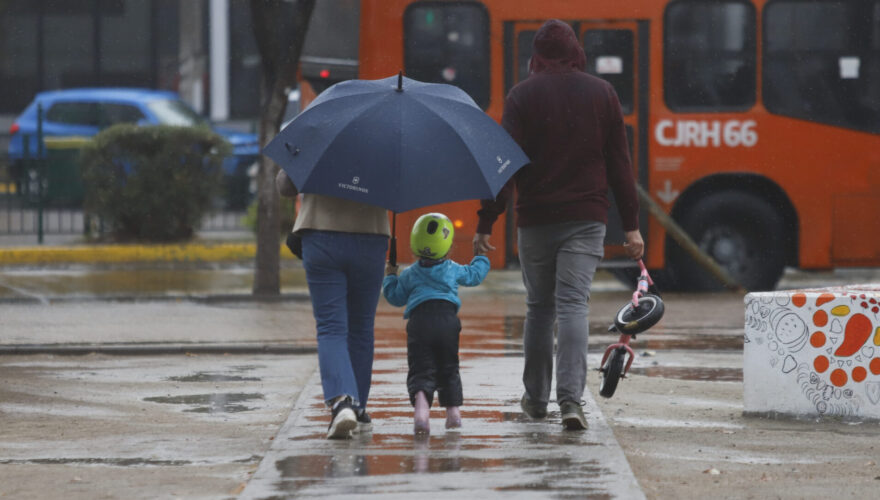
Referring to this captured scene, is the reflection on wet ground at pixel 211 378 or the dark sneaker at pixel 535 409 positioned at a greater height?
the dark sneaker at pixel 535 409

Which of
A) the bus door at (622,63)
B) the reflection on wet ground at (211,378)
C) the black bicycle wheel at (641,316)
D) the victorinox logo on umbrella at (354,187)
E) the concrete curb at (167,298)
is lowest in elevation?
the concrete curb at (167,298)

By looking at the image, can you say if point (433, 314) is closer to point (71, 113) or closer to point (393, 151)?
point (393, 151)

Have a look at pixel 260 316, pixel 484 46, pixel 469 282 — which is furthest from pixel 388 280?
pixel 484 46

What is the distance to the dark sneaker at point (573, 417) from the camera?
673 cm

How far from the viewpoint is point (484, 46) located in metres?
14.2

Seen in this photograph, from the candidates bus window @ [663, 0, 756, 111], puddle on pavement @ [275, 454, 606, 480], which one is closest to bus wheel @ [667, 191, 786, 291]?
bus window @ [663, 0, 756, 111]

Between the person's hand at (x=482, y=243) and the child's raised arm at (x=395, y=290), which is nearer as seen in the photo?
the child's raised arm at (x=395, y=290)

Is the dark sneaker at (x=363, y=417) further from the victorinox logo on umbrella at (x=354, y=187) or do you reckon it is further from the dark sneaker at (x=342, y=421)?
the victorinox logo on umbrella at (x=354, y=187)

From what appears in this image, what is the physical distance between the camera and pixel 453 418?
22.4ft

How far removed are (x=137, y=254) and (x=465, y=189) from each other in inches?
432

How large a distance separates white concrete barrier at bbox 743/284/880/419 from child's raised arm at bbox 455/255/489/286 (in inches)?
52.5

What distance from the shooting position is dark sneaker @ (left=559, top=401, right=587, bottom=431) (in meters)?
6.73

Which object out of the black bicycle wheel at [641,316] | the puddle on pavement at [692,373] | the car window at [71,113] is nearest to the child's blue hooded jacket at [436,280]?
the black bicycle wheel at [641,316]

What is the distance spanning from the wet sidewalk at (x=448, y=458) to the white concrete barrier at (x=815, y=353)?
2.64ft
